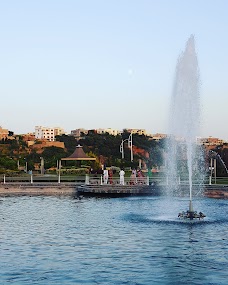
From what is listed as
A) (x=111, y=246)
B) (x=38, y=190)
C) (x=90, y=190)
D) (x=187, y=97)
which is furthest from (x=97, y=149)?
(x=111, y=246)

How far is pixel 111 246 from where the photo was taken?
1917 centimetres

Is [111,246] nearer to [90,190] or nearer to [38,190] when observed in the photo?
[90,190]

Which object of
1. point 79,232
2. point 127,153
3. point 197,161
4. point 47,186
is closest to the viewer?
point 79,232

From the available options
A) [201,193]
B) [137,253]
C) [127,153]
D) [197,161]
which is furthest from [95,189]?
[127,153]

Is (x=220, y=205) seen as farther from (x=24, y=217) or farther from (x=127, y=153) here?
(x=127, y=153)

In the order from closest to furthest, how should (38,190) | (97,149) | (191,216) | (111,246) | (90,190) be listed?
(111,246)
(191,216)
(90,190)
(38,190)
(97,149)

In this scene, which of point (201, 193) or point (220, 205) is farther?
point (201, 193)

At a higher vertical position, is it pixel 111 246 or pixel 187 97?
pixel 187 97

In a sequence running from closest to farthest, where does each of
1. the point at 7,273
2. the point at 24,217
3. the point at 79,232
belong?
1. the point at 7,273
2. the point at 79,232
3. the point at 24,217

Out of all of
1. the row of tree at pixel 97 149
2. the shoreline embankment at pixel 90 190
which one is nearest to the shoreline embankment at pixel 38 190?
the shoreline embankment at pixel 90 190

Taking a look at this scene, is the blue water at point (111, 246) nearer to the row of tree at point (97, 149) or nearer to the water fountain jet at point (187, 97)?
the water fountain jet at point (187, 97)

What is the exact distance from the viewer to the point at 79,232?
22.3 meters

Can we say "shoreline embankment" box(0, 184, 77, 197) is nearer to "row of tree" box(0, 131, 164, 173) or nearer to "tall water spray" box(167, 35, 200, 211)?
"tall water spray" box(167, 35, 200, 211)

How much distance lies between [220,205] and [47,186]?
589 inches
